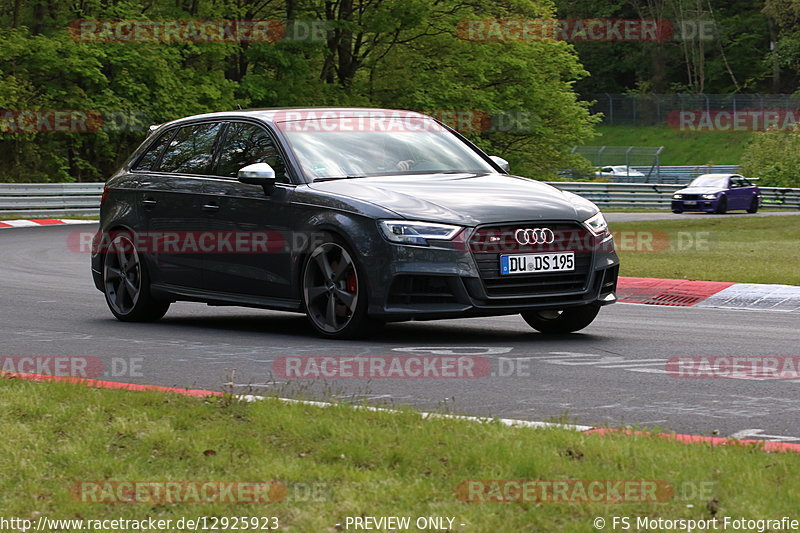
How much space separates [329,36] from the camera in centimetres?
4644

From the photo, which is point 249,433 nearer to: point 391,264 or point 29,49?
point 391,264

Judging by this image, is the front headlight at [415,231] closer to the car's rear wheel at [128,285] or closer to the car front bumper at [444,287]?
the car front bumper at [444,287]

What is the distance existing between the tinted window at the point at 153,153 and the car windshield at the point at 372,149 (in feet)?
5.61

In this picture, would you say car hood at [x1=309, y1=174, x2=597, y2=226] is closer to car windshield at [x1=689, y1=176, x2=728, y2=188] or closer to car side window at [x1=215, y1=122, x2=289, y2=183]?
car side window at [x1=215, y1=122, x2=289, y2=183]

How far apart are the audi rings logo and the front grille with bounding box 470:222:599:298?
0.03m

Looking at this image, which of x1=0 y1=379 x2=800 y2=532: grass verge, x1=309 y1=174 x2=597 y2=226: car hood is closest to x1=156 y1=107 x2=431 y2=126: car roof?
x1=309 y1=174 x2=597 y2=226: car hood

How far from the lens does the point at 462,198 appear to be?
9.59 meters

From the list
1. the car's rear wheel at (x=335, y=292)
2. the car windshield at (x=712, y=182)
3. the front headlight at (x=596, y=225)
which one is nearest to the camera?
the car's rear wheel at (x=335, y=292)

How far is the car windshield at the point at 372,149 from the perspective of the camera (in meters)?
10.5

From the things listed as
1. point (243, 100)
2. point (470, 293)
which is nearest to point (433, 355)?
point (470, 293)

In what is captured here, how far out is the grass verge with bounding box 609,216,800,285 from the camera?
16.2 metres

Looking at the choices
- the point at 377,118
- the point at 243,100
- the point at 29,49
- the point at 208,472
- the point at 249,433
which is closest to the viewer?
the point at 208,472

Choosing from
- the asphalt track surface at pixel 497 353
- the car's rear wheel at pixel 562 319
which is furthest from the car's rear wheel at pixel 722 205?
the car's rear wheel at pixel 562 319

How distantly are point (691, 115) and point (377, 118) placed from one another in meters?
86.3
